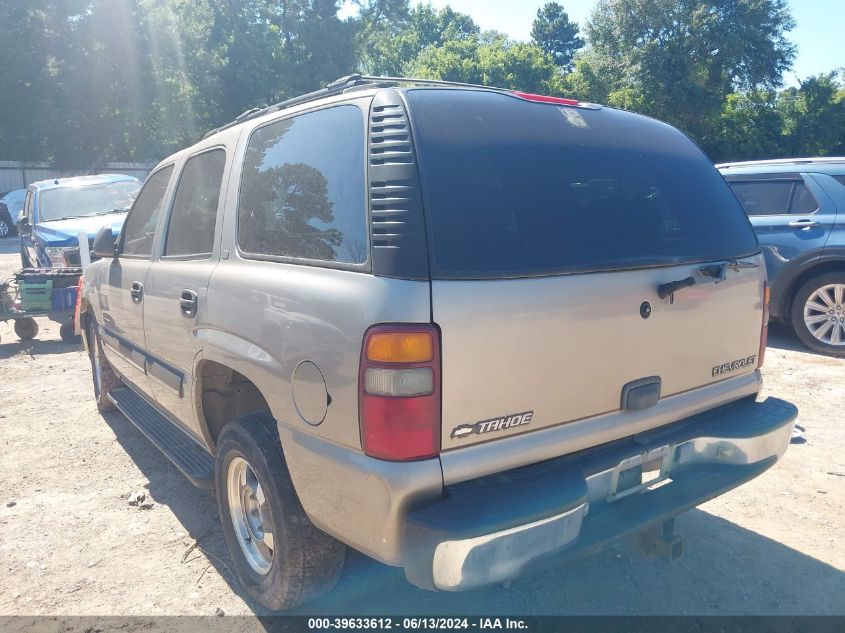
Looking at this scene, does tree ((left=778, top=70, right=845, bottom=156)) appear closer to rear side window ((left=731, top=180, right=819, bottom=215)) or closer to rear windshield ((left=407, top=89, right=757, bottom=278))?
rear side window ((left=731, top=180, right=819, bottom=215))

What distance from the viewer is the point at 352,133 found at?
2.38 meters

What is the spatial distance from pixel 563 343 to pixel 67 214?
1009 centimetres

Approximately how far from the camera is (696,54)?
2395 cm

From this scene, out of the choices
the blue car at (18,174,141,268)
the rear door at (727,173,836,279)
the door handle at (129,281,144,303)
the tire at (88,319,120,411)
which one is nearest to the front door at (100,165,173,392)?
the door handle at (129,281,144,303)

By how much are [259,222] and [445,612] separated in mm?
1828

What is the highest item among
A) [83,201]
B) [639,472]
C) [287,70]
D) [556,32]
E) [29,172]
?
[556,32]

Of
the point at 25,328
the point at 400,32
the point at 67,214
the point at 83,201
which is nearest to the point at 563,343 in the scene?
the point at 25,328

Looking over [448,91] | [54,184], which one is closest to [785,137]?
[54,184]

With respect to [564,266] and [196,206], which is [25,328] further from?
[564,266]

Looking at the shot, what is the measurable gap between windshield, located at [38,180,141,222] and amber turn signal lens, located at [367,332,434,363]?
9.39 meters

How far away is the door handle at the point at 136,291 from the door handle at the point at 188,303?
0.73 metres

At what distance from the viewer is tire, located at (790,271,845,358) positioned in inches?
256

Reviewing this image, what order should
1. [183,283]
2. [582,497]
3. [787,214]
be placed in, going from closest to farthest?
[582,497] → [183,283] → [787,214]

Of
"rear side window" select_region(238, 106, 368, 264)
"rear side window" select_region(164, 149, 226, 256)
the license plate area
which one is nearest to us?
"rear side window" select_region(238, 106, 368, 264)
